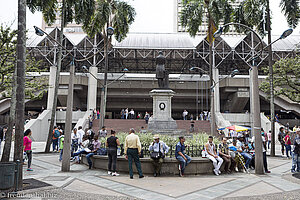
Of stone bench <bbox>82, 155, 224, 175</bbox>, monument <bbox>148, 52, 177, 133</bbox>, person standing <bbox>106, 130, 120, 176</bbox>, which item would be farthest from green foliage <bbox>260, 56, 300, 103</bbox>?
person standing <bbox>106, 130, 120, 176</bbox>

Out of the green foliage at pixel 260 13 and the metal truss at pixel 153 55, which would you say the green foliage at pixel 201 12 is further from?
the metal truss at pixel 153 55

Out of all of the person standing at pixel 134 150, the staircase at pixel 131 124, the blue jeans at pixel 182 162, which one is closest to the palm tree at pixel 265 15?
the blue jeans at pixel 182 162

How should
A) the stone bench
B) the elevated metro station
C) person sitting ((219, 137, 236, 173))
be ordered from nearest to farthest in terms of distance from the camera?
the stone bench < person sitting ((219, 137, 236, 173)) < the elevated metro station

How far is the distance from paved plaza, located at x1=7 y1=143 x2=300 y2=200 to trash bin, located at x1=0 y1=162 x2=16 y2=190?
658mm

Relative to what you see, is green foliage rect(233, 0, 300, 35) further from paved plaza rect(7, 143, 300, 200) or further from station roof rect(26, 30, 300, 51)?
station roof rect(26, 30, 300, 51)

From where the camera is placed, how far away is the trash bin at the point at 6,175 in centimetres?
567

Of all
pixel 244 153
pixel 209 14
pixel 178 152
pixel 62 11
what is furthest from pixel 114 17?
pixel 244 153

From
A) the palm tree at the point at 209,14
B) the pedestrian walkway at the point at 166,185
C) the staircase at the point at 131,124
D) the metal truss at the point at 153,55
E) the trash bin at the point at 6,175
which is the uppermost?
the metal truss at the point at 153,55

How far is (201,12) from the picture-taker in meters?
20.2

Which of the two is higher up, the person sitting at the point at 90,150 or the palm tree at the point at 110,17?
the palm tree at the point at 110,17

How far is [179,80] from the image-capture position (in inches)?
1539

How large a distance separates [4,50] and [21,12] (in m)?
5.74

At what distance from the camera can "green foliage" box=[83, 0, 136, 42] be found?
65.8 ft

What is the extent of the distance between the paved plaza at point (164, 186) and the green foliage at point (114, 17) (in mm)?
14704
